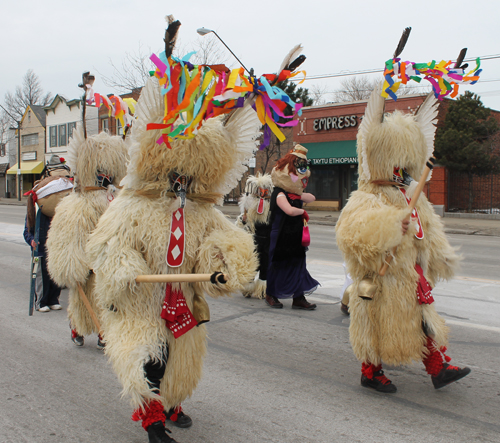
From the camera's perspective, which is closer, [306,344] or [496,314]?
[306,344]

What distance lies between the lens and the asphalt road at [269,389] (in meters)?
2.98

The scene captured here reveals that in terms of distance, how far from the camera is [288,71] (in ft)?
8.47

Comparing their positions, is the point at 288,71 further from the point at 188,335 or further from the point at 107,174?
the point at 107,174

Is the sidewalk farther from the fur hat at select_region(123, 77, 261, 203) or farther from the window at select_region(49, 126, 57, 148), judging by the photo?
the window at select_region(49, 126, 57, 148)

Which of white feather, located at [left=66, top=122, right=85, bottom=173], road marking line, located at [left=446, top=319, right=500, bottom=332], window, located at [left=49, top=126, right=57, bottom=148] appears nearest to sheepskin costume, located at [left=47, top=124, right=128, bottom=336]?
white feather, located at [left=66, top=122, right=85, bottom=173]

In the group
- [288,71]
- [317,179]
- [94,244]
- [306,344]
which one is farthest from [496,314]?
[317,179]

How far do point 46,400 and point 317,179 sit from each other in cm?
2160

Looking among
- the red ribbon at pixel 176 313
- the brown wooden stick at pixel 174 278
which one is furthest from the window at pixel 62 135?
the brown wooden stick at pixel 174 278

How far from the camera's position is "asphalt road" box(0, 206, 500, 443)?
2.98 m

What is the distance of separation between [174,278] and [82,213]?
2239 mm

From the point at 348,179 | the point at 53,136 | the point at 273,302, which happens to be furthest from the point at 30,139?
the point at 273,302

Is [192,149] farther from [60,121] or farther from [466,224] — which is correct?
[60,121]

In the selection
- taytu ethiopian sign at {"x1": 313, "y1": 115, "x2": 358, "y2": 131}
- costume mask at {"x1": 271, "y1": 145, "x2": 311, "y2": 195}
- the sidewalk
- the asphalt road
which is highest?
taytu ethiopian sign at {"x1": 313, "y1": 115, "x2": 358, "y2": 131}

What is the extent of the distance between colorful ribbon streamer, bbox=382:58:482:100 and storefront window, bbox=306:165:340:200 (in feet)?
66.3
